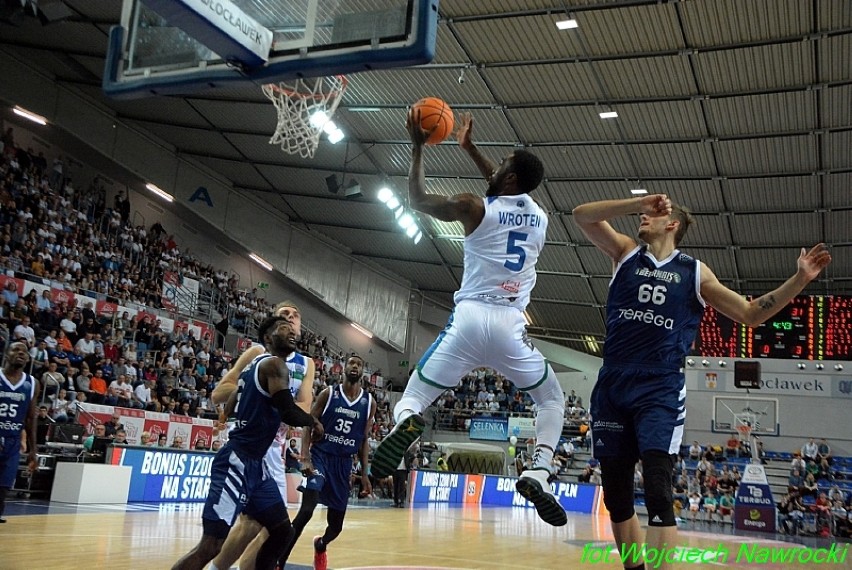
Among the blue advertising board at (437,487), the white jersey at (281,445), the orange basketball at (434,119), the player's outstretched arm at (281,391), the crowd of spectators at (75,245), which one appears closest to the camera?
the orange basketball at (434,119)

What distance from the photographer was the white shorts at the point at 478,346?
4.79 meters

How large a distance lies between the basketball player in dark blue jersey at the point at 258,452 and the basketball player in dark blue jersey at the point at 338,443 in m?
1.99

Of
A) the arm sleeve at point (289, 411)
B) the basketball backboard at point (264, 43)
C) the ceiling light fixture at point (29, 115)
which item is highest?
the ceiling light fixture at point (29, 115)

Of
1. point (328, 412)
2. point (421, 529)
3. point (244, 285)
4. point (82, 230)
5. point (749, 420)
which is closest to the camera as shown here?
point (328, 412)

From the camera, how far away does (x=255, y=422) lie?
18.9ft

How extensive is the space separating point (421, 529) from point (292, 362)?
7.76 meters

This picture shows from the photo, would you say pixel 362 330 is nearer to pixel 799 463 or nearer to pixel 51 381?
pixel 799 463

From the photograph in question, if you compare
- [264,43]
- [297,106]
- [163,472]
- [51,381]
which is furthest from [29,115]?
[264,43]

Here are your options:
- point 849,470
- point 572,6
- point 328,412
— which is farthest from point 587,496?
point 328,412

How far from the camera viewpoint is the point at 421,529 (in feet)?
45.8

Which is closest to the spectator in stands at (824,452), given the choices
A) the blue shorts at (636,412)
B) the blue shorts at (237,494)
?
the blue shorts at (636,412)

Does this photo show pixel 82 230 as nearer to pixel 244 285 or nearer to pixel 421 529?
pixel 244 285

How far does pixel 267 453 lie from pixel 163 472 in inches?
414

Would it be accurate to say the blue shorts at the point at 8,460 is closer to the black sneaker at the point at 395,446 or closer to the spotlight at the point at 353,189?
the black sneaker at the point at 395,446
